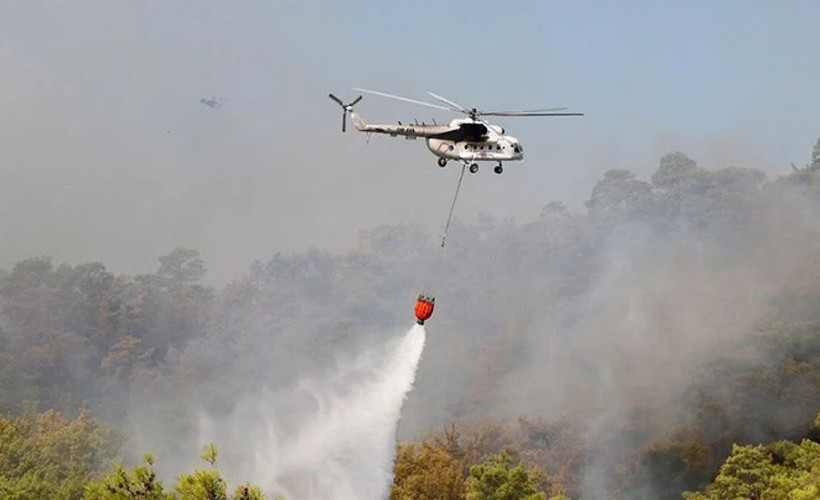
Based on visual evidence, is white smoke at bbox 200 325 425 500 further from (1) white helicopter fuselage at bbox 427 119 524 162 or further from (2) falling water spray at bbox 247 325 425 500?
(1) white helicopter fuselage at bbox 427 119 524 162

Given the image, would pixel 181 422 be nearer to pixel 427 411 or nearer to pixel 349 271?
pixel 427 411

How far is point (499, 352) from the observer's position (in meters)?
117

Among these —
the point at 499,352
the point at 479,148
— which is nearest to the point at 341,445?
the point at 479,148

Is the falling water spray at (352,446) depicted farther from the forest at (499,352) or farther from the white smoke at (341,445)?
the forest at (499,352)

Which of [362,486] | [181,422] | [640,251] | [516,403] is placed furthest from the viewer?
[640,251]

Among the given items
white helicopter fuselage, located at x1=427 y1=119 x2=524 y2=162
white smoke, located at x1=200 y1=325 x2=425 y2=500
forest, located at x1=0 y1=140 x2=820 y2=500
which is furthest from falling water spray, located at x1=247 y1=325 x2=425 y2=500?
white helicopter fuselage, located at x1=427 y1=119 x2=524 y2=162

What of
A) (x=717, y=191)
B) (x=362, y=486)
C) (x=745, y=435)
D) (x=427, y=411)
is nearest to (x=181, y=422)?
(x=427, y=411)

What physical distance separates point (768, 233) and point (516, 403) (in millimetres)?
45389

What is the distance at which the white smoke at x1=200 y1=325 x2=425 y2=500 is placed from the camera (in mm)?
51594

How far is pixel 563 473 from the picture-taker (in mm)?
76375

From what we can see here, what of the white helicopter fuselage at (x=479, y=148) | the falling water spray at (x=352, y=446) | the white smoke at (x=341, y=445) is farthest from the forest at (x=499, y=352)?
the white helicopter fuselage at (x=479, y=148)

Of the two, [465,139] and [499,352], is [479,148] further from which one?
[499,352]

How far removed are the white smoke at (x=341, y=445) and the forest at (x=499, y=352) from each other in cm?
157

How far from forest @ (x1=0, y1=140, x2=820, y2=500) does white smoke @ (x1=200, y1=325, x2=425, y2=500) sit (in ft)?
5.15
